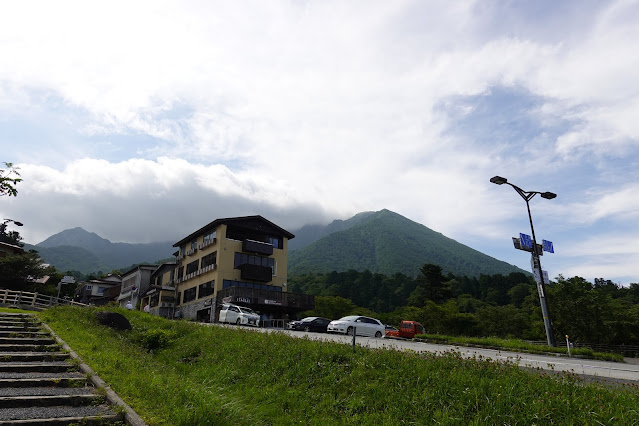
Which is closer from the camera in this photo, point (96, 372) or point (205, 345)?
point (96, 372)

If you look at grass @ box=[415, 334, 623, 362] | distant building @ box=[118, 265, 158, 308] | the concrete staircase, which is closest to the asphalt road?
Answer: grass @ box=[415, 334, 623, 362]

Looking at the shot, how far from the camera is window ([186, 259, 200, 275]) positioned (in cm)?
5029

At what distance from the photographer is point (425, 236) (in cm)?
19300

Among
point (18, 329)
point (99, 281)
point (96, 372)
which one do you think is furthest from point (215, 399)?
point (99, 281)

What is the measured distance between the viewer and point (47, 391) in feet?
23.1

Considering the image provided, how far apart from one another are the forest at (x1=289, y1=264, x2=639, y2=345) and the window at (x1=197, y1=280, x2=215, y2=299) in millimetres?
24182

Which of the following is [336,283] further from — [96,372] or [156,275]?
[96,372]

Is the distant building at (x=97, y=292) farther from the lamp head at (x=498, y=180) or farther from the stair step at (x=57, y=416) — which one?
the stair step at (x=57, y=416)

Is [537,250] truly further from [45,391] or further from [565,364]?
[45,391]

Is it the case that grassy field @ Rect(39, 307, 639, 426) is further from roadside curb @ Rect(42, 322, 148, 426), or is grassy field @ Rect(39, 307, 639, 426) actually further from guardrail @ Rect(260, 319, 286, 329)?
guardrail @ Rect(260, 319, 286, 329)

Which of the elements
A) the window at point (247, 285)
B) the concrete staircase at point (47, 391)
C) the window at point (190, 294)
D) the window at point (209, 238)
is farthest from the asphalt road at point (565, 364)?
the window at point (190, 294)

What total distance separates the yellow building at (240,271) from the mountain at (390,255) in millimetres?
88984

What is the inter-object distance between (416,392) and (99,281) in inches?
3459

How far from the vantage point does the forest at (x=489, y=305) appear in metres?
34.9
